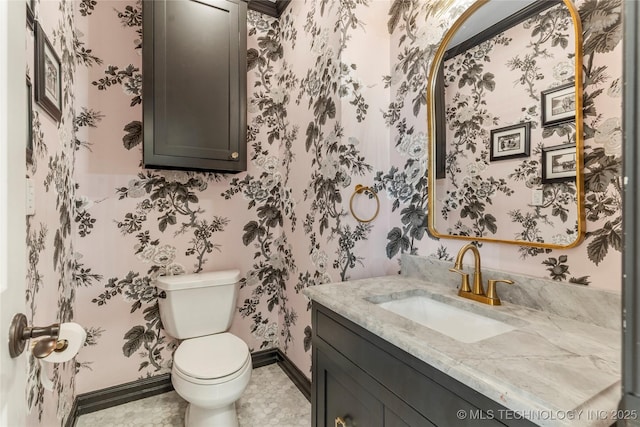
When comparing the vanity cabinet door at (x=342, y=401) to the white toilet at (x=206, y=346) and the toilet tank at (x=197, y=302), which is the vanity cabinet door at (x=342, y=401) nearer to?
the white toilet at (x=206, y=346)

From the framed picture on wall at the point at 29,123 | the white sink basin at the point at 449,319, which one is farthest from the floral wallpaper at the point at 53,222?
the white sink basin at the point at 449,319

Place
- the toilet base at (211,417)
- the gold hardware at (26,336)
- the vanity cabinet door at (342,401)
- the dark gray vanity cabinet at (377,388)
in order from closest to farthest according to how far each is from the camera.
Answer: the gold hardware at (26,336)
the dark gray vanity cabinet at (377,388)
the vanity cabinet door at (342,401)
the toilet base at (211,417)

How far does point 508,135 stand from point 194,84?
1.55 metres

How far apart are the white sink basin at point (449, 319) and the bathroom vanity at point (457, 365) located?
14mm

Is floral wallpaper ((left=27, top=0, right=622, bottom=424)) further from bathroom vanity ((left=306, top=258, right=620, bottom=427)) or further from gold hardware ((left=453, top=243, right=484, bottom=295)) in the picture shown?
bathroom vanity ((left=306, top=258, right=620, bottom=427))

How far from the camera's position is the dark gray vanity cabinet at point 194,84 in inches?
62.0

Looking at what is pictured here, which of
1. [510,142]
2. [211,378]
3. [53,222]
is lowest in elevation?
[211,378]

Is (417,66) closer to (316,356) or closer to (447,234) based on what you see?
(447,234)

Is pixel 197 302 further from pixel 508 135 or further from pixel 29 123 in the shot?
pixel 508 135

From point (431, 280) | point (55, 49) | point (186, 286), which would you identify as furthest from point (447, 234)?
point (55, 49)

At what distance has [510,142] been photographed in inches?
42.2

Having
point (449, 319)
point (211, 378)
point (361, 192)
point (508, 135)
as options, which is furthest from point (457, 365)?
point (211, 378)

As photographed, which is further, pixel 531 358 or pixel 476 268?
pixel 476 268

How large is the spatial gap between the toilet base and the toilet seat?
22cm
